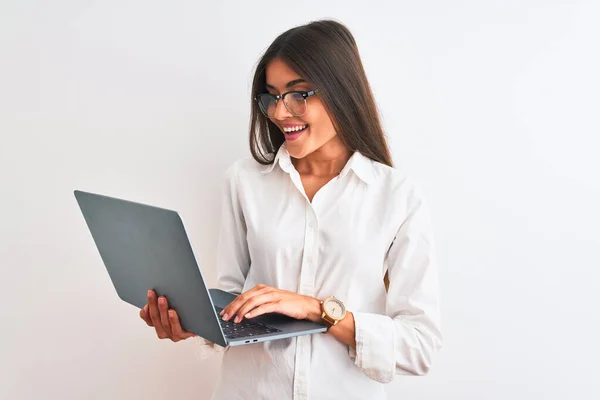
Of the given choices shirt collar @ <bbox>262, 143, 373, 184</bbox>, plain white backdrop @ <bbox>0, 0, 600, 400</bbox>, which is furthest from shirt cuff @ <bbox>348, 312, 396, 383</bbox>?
plain white backdrop @ <bbox>0, 0, 600, 400</bbox>

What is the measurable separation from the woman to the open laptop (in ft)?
0.29

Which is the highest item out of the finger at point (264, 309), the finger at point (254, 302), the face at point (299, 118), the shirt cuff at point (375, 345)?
the face at point (299, 118)

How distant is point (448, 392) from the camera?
6.57ft

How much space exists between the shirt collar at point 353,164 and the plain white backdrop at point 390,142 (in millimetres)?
336

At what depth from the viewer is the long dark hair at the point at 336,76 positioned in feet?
4.98

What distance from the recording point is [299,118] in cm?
152

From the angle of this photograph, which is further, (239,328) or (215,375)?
(215,375)

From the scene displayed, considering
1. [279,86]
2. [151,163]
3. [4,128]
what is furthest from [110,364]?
[279,86]

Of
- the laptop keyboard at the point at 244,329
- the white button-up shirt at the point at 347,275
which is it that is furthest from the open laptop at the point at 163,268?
the white button-up shirt at the point at 347,275

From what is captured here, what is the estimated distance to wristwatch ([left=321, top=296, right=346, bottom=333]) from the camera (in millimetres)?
1406

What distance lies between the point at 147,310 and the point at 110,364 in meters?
0.64

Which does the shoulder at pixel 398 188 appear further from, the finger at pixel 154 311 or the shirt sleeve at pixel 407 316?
the finger at pixel 154 311

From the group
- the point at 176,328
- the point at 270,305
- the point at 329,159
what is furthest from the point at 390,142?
the point at 176,328

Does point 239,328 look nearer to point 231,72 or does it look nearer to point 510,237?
point 231,72
